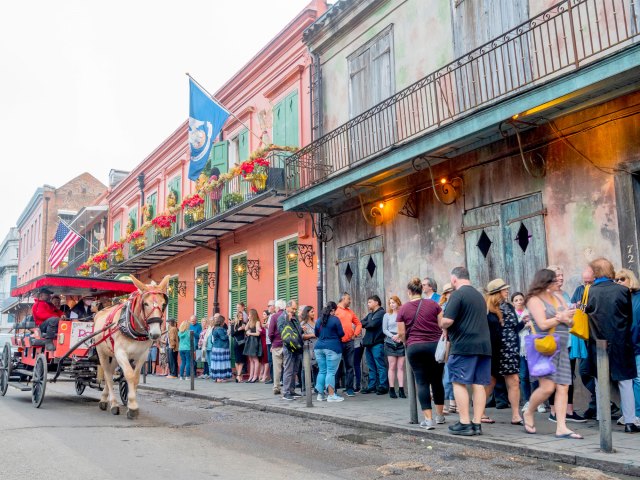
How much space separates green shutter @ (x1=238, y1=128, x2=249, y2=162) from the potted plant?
247 cm

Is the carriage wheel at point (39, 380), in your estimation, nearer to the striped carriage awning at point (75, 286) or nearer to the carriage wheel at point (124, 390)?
the carriage wheel at point (124, 390)

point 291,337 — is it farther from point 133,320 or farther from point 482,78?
point 482,78

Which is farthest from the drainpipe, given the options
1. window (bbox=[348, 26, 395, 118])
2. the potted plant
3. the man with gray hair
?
window (bbox=[348, 26, 395, 118])

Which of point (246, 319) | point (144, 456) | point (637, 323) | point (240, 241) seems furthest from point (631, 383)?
point (240, 241)

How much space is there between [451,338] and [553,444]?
147cm

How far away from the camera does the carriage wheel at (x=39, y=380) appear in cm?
1025

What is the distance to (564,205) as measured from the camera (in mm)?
9141

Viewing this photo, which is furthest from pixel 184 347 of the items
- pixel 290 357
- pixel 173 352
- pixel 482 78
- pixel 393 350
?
pixel 482 78

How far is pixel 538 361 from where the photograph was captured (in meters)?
6.67

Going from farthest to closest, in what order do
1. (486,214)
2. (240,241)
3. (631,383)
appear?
(240,241), (486,214), (631,383)

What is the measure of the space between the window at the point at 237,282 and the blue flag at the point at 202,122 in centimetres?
298

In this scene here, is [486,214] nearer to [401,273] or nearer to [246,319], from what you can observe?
[401,273]

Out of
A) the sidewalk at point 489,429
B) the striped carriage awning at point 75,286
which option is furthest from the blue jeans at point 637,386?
the striped carriage awning at point 75,286

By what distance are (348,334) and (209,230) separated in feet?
27.5
